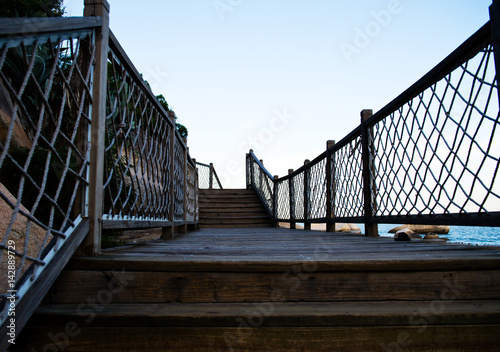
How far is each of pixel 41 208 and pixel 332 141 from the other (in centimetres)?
327

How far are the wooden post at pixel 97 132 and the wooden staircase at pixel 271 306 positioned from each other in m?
0.11

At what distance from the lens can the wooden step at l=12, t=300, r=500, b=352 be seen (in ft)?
3.13

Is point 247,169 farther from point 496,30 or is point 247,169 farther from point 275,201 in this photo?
point 496,30

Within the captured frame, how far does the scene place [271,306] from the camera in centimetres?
104

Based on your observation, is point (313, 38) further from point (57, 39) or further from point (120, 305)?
point (120, 305)

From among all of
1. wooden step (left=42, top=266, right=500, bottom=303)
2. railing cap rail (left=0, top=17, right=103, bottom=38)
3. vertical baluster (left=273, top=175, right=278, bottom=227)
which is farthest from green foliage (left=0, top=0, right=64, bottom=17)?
wooden step (left=42, top=266, right=500, bottom=303)

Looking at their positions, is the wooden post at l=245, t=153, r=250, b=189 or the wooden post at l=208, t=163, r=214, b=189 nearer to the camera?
the wooden post at l=245, t=153, r=250, b=189

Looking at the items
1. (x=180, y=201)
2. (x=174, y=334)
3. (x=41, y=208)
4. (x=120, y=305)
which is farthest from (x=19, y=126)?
(x=174, y=334)

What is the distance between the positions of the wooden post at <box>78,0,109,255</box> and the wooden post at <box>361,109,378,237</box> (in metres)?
2.19

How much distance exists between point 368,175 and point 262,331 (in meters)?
2.10

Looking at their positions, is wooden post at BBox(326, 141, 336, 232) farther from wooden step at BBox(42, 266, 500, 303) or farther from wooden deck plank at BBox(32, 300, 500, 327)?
wooden deck plank at BBox(32, 300, 500, 327)

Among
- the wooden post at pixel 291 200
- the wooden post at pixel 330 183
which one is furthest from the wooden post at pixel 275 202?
the wooden post at pixel 330 183

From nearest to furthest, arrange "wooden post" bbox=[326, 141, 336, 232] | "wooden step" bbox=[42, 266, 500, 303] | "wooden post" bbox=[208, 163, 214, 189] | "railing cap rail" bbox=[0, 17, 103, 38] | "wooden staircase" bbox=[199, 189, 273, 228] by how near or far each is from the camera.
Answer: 1. "railing cap rail" bbox=[0, 17, 103, 38]
2. "wooden step" bbox=[42, 266, 500, 303]
3. "wooden post" bbox=[326, 141, 336, 232]
4. "wooden staircase" bbox=[199, 189, 273, 228]
5. "wooden post" bbox=[208, 163, 214, 189]

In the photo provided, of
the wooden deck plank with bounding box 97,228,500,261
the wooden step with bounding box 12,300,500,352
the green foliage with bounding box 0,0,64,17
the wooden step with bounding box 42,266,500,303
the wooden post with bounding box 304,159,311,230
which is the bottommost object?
the wooden step with bounding box 12,300,500,352
